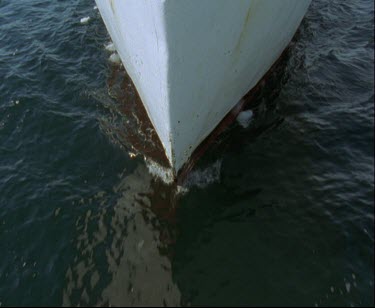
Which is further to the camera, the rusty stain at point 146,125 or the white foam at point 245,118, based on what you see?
the white foam at point 245,118

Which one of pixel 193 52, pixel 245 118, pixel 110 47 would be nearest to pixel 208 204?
pixel 245 118

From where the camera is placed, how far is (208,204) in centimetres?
796

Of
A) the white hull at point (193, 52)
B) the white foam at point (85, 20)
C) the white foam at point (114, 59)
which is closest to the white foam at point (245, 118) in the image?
the white hull at point (193, 52)

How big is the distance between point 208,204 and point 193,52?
3236 millimetres

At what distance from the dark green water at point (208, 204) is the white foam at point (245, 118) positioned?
0.61ft

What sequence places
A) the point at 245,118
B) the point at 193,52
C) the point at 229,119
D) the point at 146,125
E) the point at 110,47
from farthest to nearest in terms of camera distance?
the point at 110,47 < the point at 146,125 < the point at 245,118 < the point at 229,119 < the point at 193,52

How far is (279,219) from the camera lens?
7.43m

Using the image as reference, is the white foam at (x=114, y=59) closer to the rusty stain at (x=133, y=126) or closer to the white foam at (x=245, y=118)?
the rusty stain at (x=133, y=126)

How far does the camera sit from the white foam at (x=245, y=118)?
9.46 meters

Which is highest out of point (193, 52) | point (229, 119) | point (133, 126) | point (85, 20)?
point (193, 52)

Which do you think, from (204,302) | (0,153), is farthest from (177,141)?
(0,153)

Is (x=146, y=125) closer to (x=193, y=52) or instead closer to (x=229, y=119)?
(x=229, y=119)

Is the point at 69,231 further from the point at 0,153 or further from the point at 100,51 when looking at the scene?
the point at 100,51

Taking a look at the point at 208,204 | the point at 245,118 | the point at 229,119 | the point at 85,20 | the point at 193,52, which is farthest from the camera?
the point at 85,20
